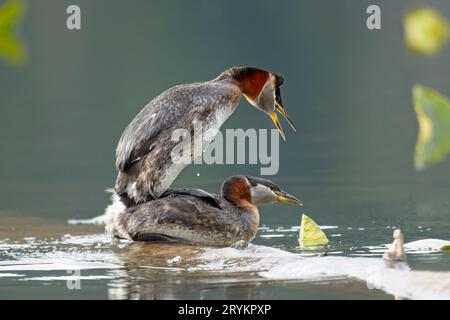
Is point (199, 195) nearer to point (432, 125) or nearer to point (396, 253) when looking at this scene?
point (396, 253)

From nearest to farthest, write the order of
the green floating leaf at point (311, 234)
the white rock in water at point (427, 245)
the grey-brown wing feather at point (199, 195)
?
the white rock in water at point (427, 245)
the green floating leaf at point (311, 234)
the grey-brown wing feather at point (199, 195)

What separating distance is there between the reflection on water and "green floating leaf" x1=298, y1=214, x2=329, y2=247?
0.20 m

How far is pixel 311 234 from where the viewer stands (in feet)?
27.7

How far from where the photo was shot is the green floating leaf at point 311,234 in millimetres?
8398

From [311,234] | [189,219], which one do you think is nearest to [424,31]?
[189,219]

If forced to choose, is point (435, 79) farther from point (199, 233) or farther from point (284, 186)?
point (199, 233)

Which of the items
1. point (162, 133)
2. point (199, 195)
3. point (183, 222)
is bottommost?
point (183, 222)

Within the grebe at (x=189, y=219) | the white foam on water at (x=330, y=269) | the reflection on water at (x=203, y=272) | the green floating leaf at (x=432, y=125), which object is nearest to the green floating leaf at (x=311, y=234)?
the reflection on water at (x=203, y=272)

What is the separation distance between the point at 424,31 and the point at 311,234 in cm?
748

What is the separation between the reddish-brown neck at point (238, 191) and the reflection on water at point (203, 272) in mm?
891

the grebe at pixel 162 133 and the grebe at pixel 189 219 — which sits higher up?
the grebe at pixel 162 133

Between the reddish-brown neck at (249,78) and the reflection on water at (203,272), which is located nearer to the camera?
the reflection on water at (203,272)

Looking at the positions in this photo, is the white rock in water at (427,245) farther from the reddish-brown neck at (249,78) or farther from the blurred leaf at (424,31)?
the blurred leaf at (424,31)

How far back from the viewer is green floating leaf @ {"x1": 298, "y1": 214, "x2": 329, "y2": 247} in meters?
8.40
